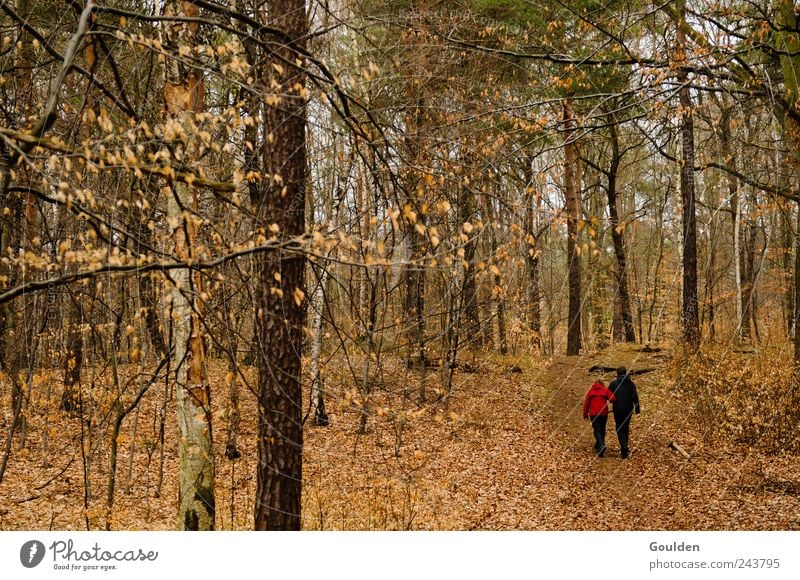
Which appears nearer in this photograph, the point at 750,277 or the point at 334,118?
the point at 334,118

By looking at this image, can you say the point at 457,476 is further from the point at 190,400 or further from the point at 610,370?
the point at 610,370

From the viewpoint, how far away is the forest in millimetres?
4258

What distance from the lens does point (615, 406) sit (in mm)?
10039

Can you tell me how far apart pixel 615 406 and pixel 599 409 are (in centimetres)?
29

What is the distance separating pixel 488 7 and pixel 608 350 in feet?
31.7

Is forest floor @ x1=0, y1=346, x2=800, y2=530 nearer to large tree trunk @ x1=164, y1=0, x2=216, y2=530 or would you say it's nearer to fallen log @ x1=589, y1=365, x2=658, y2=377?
fallen log @ x1=589, y1=365, x2=658, y2=377

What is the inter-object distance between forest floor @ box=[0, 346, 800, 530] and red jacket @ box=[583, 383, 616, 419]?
0.86 m

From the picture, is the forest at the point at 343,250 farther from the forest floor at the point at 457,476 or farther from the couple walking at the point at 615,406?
the couple walking at the point at 615,406

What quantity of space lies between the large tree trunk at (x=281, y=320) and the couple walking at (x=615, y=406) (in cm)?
668

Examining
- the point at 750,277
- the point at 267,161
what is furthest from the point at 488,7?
the point at 750,277

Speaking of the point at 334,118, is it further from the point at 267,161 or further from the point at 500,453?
the point at 500,453

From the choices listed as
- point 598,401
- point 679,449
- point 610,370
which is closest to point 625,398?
point 598,401
